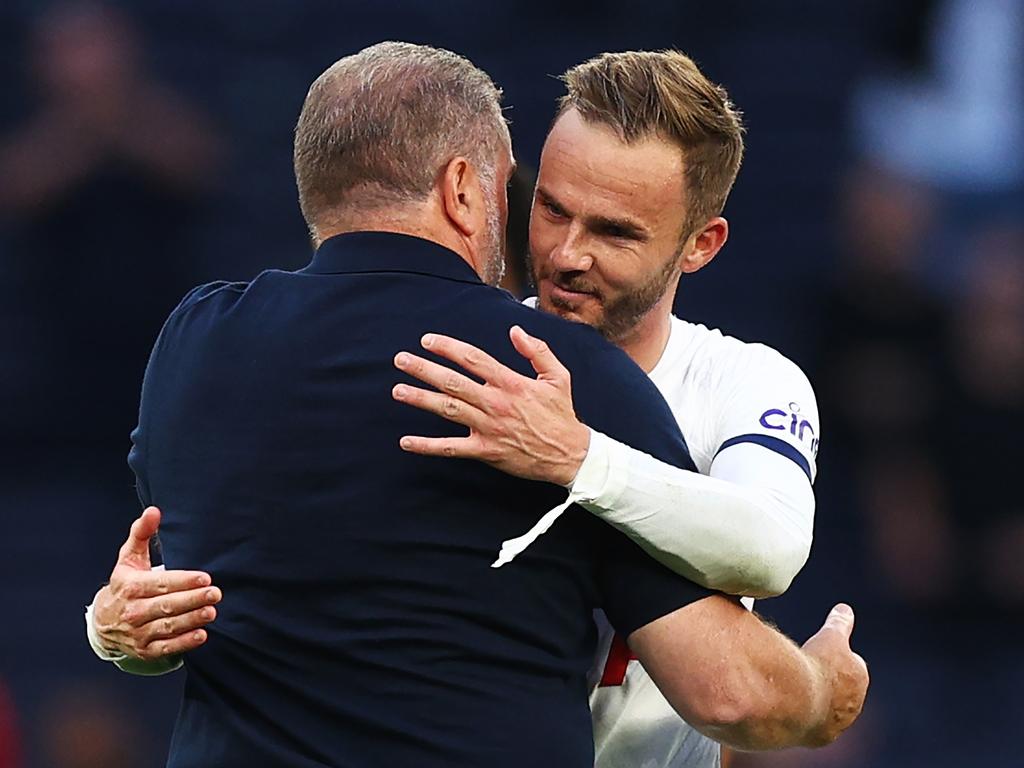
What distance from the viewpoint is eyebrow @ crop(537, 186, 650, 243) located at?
3.35 meters

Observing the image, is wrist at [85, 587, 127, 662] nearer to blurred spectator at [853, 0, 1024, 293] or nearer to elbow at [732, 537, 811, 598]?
elbow at [732, 537, 811, 598]

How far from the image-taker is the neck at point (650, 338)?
3.54 m

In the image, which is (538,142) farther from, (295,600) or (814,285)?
(295,600)

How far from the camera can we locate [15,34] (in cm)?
842

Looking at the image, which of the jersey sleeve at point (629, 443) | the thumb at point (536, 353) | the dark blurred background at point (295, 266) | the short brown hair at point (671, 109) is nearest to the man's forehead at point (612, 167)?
the short brown hair at point (671, 109)

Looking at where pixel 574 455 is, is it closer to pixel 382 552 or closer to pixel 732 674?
pixel 382 552

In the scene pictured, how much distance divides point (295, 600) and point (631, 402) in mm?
584

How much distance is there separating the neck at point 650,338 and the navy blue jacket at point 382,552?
66 centimetres

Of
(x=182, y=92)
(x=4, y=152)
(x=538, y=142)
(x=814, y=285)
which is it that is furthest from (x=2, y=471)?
(x=814, y=285)

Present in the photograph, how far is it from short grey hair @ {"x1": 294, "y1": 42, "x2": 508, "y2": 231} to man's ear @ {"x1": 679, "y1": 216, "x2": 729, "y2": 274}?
647mm

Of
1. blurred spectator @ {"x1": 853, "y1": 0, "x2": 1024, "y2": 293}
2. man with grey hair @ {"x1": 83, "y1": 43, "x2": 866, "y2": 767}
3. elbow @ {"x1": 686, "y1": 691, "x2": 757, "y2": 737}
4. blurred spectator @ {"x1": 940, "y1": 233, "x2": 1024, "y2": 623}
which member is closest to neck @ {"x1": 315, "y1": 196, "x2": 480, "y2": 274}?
man with grey hair @ {"x1": 83, "y1": 43, "x2": 866, "y2": 767}

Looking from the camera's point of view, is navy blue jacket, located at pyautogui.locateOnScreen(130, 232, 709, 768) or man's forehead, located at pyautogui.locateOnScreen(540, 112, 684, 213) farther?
man's forehead, located at pyautogui.locateOnScreen(540, 112, 684, 213)

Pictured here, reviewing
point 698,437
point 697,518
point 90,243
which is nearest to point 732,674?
point 697,518

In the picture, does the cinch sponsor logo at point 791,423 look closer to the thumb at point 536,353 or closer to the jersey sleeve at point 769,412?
the jersey sleeve at point 769,412
